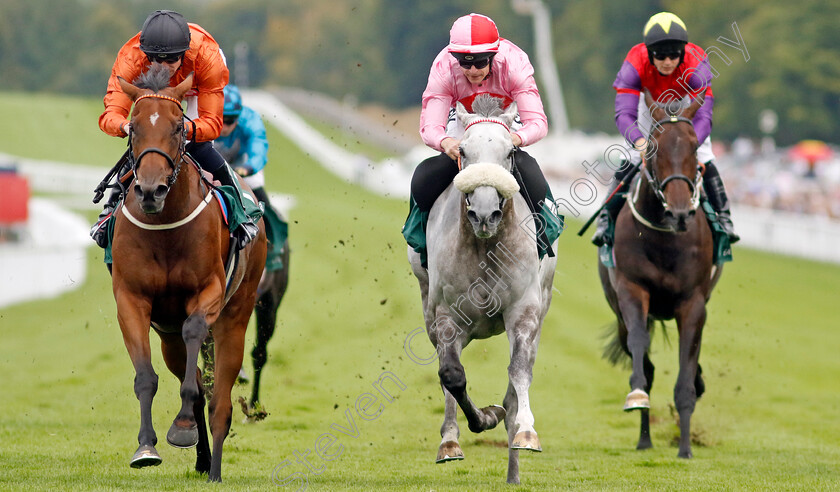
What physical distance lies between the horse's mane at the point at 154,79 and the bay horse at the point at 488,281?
1751 mm

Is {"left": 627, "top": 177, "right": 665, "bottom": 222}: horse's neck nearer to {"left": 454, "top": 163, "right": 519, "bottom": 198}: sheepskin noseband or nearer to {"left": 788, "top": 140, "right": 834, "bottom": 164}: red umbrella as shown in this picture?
{"left": 454, "top": 163, "right": 519, "bottom": 198}: sheepskin noseband

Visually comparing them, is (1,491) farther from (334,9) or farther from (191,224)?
(334,9)

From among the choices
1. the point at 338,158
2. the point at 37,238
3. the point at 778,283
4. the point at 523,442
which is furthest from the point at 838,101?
the point at 523,442

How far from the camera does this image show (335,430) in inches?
416

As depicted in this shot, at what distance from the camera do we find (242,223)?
7.65 meters

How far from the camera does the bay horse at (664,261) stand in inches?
342

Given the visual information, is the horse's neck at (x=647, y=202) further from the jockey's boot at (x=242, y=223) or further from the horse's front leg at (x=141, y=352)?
the horse's front leg at (x=141, y=352)

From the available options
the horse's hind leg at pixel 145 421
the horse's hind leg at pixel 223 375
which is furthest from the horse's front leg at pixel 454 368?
the horse's hind leg at pixel 145 421

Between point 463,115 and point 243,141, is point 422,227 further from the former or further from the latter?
point 243,141

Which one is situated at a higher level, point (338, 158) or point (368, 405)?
point (338, 158)

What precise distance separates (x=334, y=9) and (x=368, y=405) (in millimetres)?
Result: 97832

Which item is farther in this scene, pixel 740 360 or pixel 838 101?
pixel 838 101

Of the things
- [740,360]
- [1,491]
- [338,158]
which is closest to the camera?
[1,491]

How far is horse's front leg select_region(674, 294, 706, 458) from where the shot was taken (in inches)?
355
